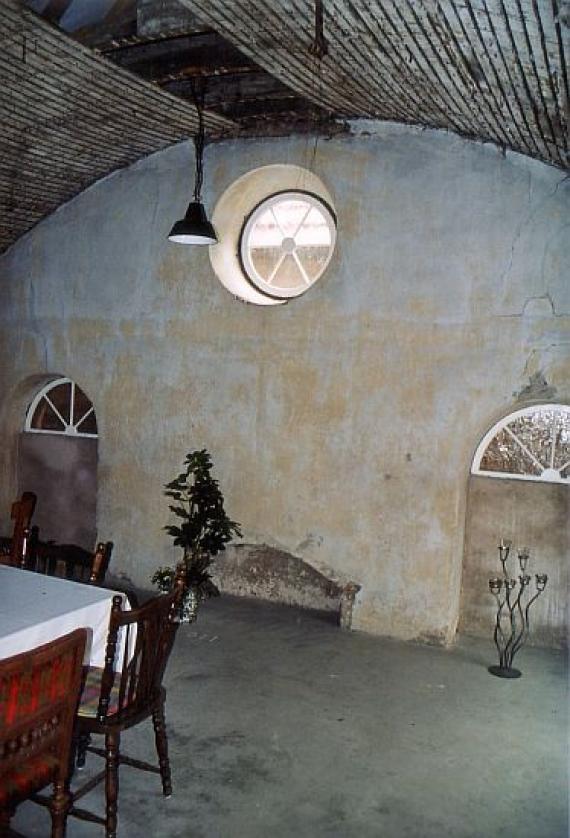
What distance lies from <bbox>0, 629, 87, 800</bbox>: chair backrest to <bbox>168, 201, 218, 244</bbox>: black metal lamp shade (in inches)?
160

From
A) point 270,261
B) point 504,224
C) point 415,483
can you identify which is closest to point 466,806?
point 415,483

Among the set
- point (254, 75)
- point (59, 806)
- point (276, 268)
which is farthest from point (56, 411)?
point (59, 806)

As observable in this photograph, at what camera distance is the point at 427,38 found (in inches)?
170

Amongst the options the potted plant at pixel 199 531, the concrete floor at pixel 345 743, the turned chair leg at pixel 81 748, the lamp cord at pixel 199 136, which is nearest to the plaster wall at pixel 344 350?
the lamp cord at pixel 199 136

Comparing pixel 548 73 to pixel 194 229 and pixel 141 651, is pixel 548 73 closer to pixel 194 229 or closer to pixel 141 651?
pixel 194 229

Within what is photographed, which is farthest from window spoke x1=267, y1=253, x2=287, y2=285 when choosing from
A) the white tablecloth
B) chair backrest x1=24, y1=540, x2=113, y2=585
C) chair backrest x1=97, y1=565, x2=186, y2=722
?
chair backrest x1=97, y1=565, x2=186, y2=722

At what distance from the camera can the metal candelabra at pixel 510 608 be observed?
6258 mm

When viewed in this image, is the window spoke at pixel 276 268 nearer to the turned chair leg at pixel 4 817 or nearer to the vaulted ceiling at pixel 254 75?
the vaulted ceiling at pixel 254 75

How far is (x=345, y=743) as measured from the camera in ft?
16.2

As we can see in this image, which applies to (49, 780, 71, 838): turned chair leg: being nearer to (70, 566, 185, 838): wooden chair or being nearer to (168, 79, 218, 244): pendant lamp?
(70, 566, 185, 838): wooden chair

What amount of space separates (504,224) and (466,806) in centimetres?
457

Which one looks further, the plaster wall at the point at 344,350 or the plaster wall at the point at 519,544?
the plaster wall at the point at 519,544

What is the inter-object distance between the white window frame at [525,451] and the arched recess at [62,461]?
4.48 m

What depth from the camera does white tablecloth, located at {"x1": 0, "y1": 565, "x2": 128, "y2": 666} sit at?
382cm
